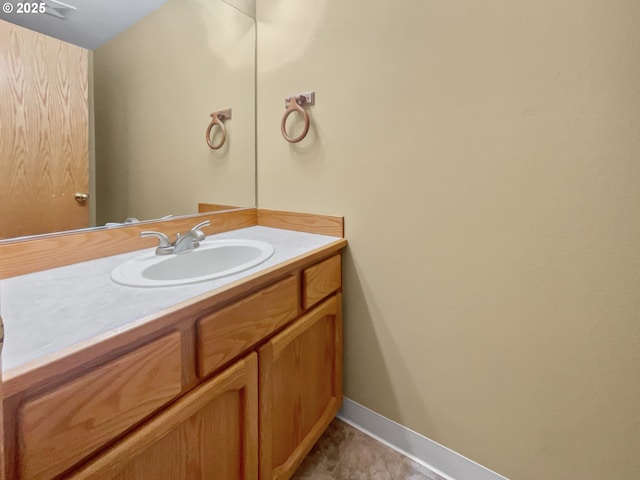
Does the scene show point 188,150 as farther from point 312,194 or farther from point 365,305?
point 365,305

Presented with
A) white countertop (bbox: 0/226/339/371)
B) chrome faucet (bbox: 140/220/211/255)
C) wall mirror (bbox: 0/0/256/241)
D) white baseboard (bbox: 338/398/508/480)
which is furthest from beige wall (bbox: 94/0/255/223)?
white baseboard (bbox: 338/398/508/480)

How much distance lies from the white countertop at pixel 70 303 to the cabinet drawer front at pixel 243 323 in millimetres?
70

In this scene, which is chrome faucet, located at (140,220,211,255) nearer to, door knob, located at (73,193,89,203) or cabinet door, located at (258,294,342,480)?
door knob, located at (73,193,89,203)

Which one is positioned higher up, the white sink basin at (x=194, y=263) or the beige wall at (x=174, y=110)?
the beige wall at (x=174, y=110)

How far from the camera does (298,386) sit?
1041mm

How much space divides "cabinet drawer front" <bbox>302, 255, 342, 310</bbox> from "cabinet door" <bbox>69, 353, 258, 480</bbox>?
0.94 ft

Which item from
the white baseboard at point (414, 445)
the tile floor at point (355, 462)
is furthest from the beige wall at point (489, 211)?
the tile floor at point (355, 462)

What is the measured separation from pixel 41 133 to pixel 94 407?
32.0 inches

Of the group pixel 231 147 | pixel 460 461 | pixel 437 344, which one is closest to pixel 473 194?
pixel 437 344

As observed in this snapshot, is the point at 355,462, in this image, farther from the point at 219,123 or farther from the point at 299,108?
the point at 219,123

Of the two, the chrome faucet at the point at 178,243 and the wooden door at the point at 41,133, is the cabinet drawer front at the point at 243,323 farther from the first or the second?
the wooden door at the point at 41,133

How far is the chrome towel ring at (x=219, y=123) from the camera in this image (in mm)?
1447

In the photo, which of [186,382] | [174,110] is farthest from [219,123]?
[186,382]

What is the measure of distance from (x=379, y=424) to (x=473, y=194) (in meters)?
0.98
